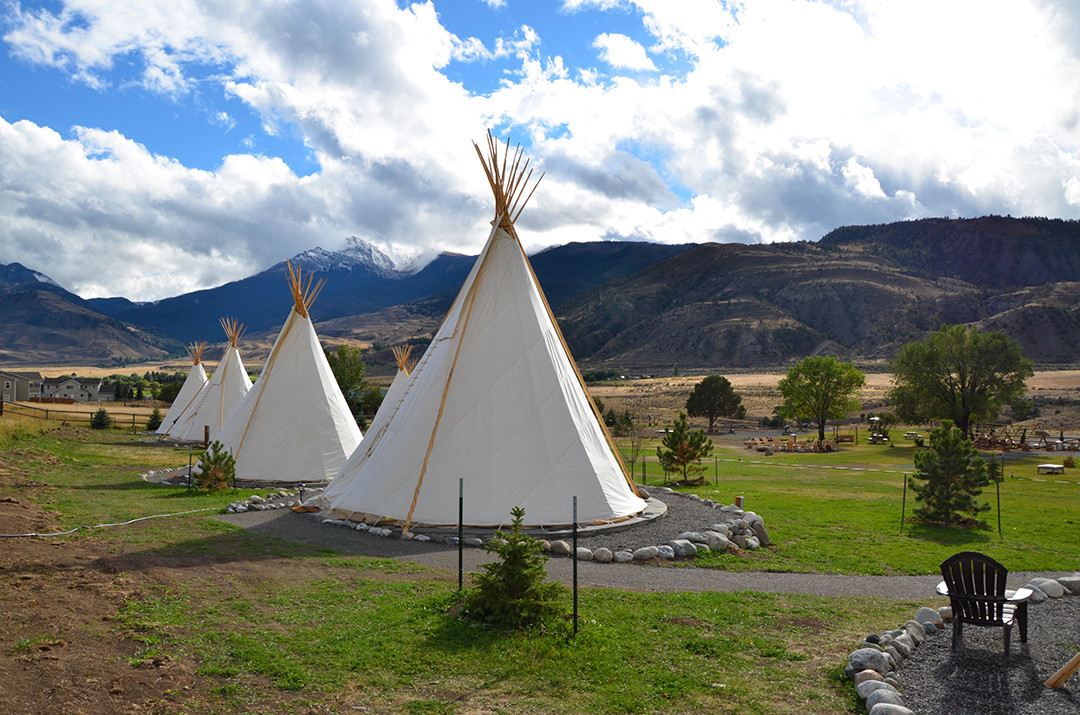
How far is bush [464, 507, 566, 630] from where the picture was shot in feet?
23.0

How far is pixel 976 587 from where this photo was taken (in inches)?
275

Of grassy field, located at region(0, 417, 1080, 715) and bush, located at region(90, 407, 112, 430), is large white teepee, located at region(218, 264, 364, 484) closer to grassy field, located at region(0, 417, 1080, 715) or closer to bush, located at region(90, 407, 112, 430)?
grassy field, located at region(0, 417, 1080, 715)

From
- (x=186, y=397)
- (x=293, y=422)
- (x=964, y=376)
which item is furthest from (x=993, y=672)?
(x=186, y=397)

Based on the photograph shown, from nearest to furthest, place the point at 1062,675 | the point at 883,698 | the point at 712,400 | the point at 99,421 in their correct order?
the point at 883,698, the point at 1062,675, the point at 99,421, the point at 712,400

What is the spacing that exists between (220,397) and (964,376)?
40937 mm

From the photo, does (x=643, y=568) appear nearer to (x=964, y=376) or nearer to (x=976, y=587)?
(x=976, y=587)

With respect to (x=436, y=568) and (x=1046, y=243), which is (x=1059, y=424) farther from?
(x=1046, y=243)

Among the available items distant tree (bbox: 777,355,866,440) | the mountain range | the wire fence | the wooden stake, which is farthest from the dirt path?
the mountain range

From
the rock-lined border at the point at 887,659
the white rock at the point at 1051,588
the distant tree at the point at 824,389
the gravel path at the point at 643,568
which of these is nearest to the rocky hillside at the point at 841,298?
the distant tree at the point at 824,389

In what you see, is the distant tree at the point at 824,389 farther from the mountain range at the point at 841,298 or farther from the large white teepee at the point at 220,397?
the mountain range at the point at 841,298

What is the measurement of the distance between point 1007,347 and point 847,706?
41.0 metres

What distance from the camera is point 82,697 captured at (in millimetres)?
5059

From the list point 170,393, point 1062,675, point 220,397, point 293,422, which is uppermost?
point 220,397

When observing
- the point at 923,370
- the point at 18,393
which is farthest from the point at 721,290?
the point at 18,393
